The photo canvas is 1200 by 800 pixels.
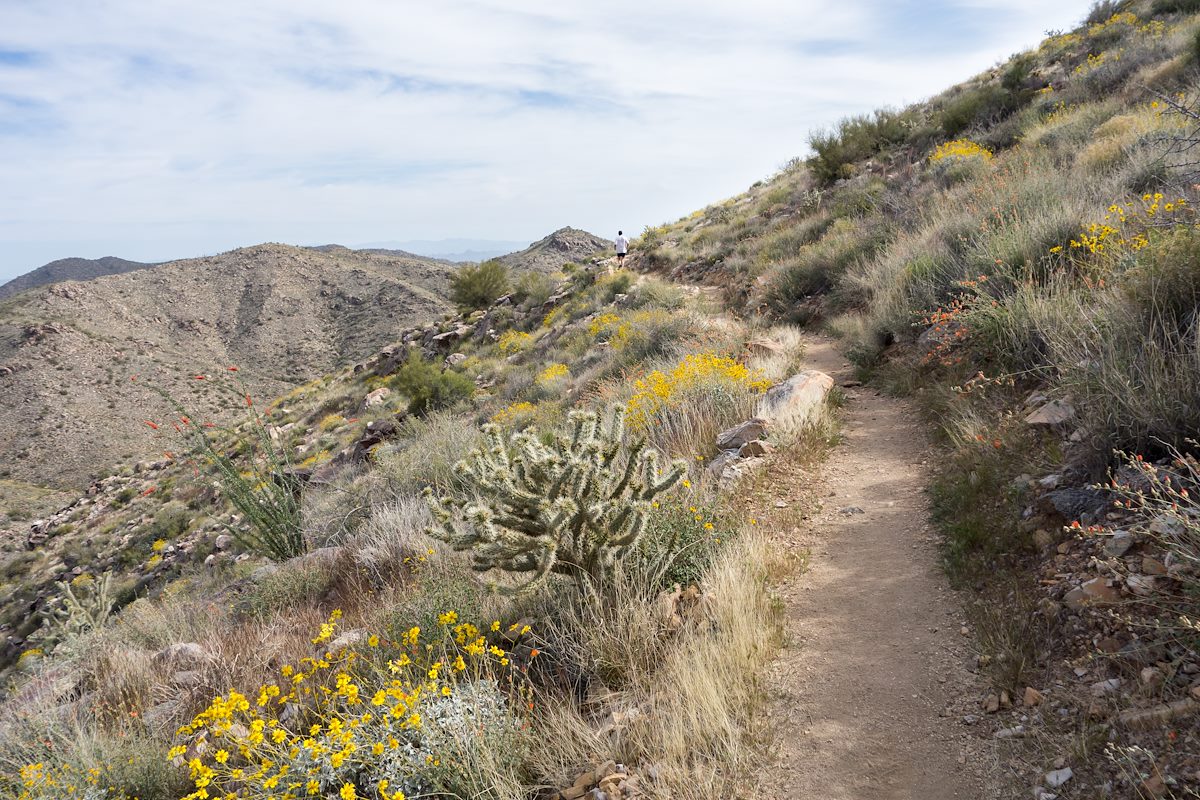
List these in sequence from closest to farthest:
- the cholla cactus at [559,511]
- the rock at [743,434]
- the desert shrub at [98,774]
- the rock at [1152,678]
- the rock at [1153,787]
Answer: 1. the rock at [1153,787]
2. the rock at [1152,678]
3. the desert shrub at [98,774]
4. the cholla cactus at [559,511]
5. the rock at [743,434]

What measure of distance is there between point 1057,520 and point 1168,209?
10.5ft

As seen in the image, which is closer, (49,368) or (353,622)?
(353,622)

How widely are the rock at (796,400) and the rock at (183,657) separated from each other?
17.0 feet

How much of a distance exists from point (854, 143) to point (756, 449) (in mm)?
16894

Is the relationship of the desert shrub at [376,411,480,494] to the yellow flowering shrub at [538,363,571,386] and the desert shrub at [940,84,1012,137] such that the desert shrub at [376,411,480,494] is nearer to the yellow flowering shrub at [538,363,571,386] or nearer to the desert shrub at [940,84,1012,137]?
the yellow flowering shrub at [538,363,571,386]

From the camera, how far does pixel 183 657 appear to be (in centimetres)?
467

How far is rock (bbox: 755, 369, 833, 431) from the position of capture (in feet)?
19.5

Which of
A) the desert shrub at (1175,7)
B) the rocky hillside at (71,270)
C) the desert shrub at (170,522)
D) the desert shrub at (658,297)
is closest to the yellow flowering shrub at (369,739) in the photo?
the desert shrub at (658,297)

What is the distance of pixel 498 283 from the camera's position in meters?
29.2

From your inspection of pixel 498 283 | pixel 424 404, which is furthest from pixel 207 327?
pixel 424 404

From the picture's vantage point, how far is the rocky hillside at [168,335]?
32625 millimetres

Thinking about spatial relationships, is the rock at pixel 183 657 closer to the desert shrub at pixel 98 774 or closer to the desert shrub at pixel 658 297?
the desert shrub at pixel 98 774

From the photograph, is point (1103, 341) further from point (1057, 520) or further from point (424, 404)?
point (424, 404)

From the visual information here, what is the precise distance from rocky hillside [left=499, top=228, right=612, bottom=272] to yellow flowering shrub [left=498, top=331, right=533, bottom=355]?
26.4 m
